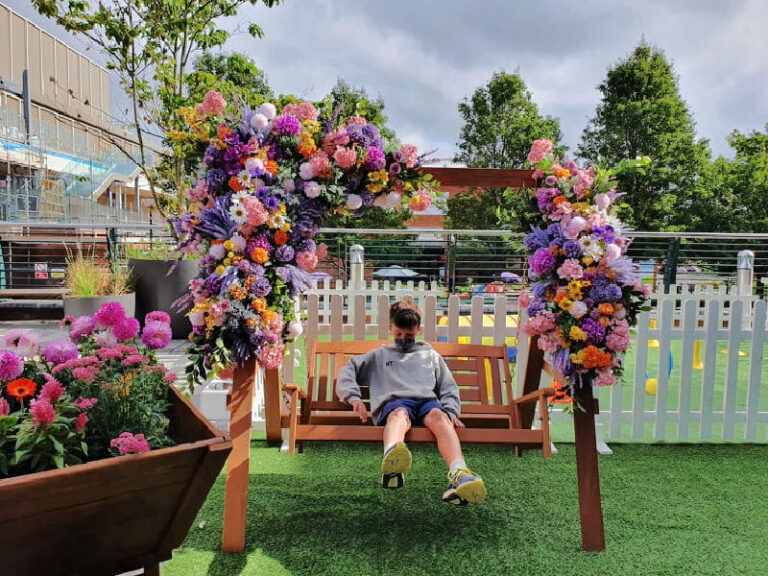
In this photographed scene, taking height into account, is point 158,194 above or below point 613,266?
above

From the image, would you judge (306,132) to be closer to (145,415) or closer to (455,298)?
(145,415)

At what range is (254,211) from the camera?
2.45m

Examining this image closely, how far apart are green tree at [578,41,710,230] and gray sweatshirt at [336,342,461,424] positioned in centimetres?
1635

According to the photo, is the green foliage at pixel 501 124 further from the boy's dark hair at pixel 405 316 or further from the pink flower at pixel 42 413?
the pink flower at pixel 42 413

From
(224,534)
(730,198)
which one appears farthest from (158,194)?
(730,198)

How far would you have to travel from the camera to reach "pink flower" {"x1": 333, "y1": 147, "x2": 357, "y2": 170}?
2.58 metres

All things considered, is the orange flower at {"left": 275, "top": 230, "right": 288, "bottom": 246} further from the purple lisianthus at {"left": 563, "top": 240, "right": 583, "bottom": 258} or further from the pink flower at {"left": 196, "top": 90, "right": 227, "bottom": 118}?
the purple lisianthus at {"left": 563, "top": 240, "right": 583, "bottom": 258}

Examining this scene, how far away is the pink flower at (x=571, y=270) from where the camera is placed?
2.51 metres

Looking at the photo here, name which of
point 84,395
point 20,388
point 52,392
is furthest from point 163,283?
point 52,392

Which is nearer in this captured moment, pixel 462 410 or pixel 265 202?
pixel 265 202

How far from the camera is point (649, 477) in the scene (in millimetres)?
3264

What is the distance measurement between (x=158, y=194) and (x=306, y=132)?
5.39 meters

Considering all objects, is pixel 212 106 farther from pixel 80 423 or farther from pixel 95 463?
pixel 95 463

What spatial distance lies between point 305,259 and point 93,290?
4428 mm
